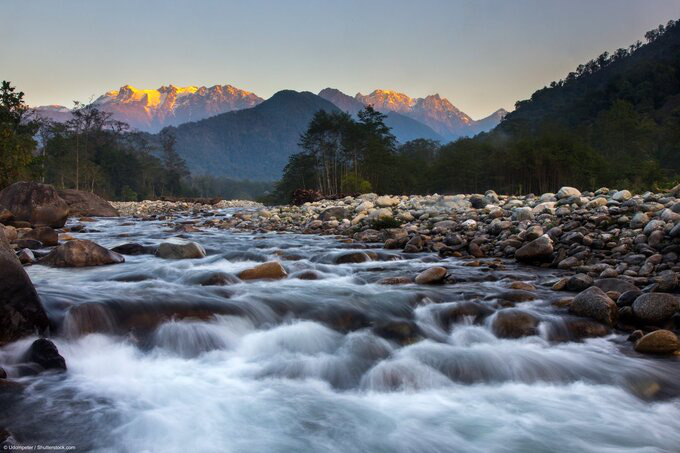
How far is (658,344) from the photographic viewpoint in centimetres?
521

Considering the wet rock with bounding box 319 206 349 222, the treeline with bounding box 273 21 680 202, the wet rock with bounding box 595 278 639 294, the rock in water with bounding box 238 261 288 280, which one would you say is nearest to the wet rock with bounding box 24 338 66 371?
the rock in water with bounding box 238 261 288 280

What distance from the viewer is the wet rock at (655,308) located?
18.7 ft

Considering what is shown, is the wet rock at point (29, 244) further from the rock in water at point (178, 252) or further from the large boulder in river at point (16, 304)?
the large boulder in river at point (16, 304)

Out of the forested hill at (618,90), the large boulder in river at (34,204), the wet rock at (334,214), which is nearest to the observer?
the large boulder in river at (34,204)

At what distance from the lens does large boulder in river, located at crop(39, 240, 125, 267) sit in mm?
9055

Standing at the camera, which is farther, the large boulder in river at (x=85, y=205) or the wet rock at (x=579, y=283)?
the large boulder in river at (x=85, y=205)

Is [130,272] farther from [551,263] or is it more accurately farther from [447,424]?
[551,263]

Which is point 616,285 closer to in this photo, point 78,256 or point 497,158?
point 78,256

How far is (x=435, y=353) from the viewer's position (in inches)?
217

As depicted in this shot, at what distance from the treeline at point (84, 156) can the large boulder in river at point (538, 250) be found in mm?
35442

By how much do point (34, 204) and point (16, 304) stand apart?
680 inches

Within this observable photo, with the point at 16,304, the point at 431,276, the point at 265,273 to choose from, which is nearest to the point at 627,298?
the point at 431,276

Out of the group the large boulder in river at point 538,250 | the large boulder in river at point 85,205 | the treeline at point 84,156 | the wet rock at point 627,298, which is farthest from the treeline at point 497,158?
the wet rock at point 627,298

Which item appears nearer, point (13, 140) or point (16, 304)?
point (16, 304)
